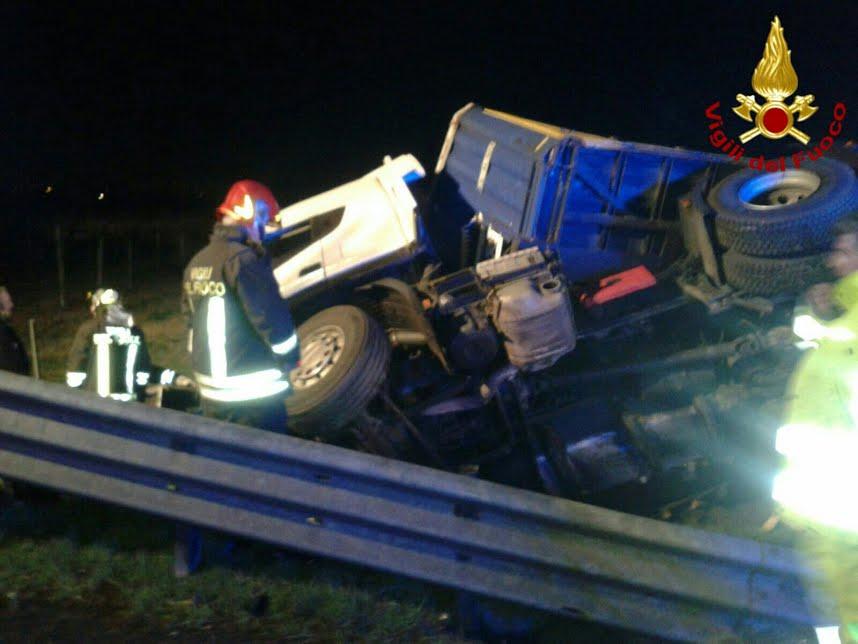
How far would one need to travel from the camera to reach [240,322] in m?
4.48

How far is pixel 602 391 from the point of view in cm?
595

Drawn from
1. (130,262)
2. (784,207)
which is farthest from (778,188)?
(130,262)

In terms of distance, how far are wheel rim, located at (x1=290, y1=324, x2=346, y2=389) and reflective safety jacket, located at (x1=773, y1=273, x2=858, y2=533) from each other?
2.55 m

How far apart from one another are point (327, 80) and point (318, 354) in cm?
1828

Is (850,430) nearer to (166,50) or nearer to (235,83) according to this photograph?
(235,83)

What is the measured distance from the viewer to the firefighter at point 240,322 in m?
4.38

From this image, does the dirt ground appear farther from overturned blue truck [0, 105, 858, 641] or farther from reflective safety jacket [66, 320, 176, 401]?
reflective safety jacket [66, 320, 176, 401]

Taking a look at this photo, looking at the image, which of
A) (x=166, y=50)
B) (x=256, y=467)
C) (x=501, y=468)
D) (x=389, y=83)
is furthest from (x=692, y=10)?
(x=256, y=467)

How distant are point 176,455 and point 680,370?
3246mm

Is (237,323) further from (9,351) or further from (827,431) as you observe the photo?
(827,431)

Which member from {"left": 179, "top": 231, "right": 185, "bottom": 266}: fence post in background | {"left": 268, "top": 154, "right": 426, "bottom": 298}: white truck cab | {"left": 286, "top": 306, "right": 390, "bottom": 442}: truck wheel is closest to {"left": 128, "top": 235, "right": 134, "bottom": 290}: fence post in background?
{"left": 179, "top": 231, "right": 185, "bottom": 266}: fence post in background

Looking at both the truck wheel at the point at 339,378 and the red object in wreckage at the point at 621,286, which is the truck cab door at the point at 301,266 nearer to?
the truck wheel at the point at 339,378

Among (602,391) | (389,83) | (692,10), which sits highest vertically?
(692,10)

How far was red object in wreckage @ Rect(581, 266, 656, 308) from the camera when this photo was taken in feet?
20.1
